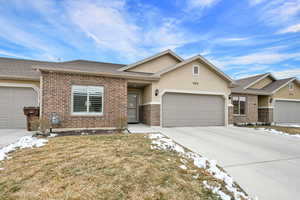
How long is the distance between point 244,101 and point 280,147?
8.29 metres

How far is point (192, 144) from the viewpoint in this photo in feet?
18.8

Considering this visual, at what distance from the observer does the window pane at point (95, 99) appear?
825cm

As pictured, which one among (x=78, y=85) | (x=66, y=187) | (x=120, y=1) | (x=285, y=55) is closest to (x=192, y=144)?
(x=66, y=187)

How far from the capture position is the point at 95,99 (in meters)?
8.34

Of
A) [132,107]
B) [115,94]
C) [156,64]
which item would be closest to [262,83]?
[156,64]

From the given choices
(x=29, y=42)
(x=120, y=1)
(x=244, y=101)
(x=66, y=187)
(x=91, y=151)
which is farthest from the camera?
(x=29, y=42)

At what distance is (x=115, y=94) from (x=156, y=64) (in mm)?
5179

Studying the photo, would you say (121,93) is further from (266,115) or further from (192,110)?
(266,115)

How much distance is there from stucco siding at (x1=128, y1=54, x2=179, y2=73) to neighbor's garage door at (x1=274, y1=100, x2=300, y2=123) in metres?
11.4

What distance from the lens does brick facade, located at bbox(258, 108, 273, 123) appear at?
45.4 ft

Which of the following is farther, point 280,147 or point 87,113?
point 87,113

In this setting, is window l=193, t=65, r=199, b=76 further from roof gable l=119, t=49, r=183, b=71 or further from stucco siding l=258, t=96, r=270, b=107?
stucco siding l=258, t=96, r=270, b=107

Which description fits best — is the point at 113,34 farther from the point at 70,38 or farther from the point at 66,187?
the point at 66,187

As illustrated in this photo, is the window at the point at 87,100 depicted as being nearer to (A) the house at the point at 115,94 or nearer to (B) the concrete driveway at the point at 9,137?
(A) the house at the point at 115,94
